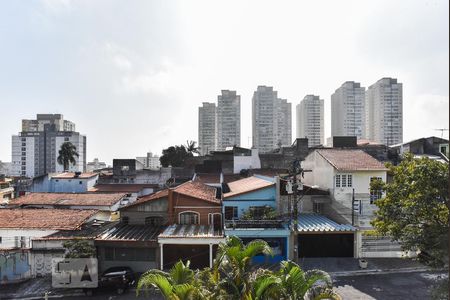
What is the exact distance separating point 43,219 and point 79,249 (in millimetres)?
7235

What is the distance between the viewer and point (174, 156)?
232 ft

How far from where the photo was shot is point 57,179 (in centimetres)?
5175

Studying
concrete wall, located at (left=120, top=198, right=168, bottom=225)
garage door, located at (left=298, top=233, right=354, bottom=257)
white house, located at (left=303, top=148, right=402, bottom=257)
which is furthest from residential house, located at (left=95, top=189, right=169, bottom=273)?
white house, located at (left=303, top=148, right=402, bottom=257)

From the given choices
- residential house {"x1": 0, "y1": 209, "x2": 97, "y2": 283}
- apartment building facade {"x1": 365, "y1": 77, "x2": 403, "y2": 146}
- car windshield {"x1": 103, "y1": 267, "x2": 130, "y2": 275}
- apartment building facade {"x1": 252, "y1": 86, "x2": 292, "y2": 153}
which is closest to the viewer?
car windshield {"x1": 103, "y1": 267, "x2": 130, "y2": 275}

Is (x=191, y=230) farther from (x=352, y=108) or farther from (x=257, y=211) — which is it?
(x=352, y=108)

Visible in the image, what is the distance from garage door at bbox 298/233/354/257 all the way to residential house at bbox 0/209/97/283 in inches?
650

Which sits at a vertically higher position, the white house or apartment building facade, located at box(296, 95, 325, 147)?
apartment building facade, located at box(296, 95, 325, 147)

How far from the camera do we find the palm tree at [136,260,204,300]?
9.72 meters

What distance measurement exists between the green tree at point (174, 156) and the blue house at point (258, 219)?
4469cm

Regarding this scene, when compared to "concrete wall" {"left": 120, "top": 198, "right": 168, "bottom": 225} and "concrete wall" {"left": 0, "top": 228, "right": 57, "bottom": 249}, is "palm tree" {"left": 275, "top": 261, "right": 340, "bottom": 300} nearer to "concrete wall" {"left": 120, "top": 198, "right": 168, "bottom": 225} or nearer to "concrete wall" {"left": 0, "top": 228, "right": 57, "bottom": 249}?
"concrete wall" {"left": 120, "top": 198, "right": 168, "bottom": 225}

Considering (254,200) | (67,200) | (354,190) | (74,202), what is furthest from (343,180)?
(67,200)

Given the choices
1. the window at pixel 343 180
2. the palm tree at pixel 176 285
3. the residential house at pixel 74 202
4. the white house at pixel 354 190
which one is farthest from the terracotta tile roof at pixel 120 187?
the palm tree at pixel 176 285

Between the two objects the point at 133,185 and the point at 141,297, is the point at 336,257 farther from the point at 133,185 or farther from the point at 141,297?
the point at 133,185

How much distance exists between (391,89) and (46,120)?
13291cm
